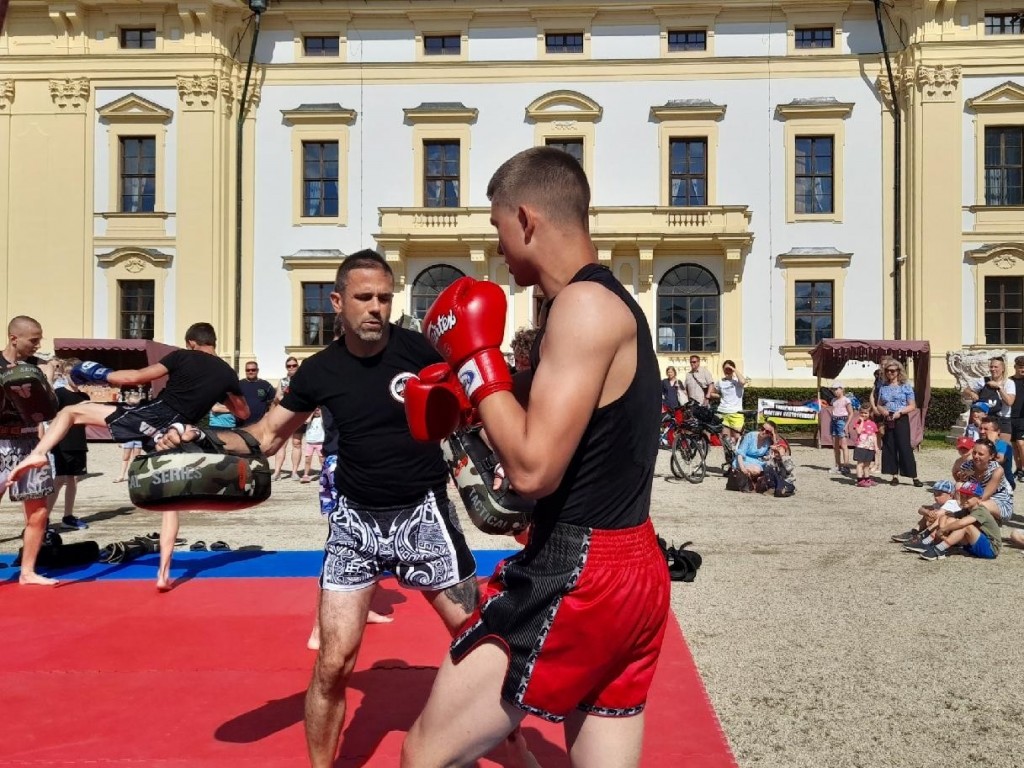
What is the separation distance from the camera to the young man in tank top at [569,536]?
193 cm

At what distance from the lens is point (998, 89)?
2356 cm

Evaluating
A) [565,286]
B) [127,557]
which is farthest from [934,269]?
[565,286]

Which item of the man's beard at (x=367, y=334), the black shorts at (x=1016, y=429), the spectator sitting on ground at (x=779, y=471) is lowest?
the spectator sitting on ground at (x=779, y=471)

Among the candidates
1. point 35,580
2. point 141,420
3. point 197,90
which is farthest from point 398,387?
point 197,90

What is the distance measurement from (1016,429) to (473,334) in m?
10.6

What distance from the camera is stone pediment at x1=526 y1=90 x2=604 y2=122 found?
24750 mm

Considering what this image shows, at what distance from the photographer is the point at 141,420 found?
4.69 m

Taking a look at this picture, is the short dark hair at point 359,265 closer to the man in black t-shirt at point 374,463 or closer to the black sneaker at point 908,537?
the man in black t-shirt at point 374,463

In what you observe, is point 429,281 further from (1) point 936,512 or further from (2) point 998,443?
(1) point 936,512

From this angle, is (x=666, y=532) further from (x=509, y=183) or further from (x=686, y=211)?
(x=686, y=211)

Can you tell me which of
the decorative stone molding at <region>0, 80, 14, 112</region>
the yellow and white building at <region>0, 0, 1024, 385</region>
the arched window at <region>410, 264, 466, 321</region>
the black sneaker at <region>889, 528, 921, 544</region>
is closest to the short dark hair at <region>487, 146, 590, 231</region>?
the black sneaker at <region>889, 528, 921, 544</region>

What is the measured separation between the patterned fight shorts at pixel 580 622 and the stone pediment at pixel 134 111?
25.9 m

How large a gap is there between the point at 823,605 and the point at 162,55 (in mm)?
24613

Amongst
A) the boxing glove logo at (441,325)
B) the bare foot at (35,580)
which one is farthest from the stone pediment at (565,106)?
the boxing glove logo at (441,325)
